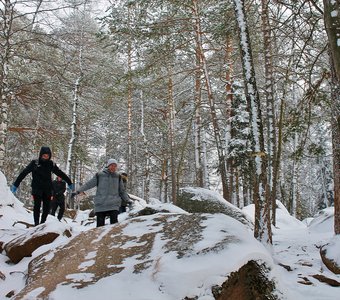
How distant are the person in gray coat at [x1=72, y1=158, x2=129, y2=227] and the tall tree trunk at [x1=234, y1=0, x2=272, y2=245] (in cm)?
263

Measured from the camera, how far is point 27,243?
5.40 metres

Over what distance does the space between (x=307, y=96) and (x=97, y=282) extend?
17.7 feet

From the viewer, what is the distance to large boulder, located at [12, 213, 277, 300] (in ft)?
10.3

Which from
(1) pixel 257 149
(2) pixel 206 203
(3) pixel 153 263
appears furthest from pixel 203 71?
(3) pixel 153 263

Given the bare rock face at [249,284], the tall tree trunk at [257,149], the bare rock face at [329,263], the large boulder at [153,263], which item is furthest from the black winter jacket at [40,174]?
the bare rock face at [329,263]

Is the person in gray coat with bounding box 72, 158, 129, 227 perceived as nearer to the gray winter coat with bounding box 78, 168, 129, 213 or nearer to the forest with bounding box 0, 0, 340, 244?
the gray winter coat with bounding box 78, 168, 129, 213

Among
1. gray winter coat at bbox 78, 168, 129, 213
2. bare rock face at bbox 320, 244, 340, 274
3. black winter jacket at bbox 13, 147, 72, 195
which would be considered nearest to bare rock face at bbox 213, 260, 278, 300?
bare rock face at bbox 320, 244, 340, 274

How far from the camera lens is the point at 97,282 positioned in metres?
3.44

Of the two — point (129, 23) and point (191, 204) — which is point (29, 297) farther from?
point (129, 23)

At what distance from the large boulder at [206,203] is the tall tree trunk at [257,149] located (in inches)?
144

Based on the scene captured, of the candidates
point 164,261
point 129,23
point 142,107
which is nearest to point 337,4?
point 164,261

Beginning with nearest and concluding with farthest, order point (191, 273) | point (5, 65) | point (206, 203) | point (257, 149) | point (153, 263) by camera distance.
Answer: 1. point (191, 273)
2. point (153, 263)
3. point (257, 149)
4. point (5, 65)
5. point (206, 203)

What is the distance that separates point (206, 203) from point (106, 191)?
14.8 ft

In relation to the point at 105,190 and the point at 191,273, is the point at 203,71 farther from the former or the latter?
the point at 191,273
